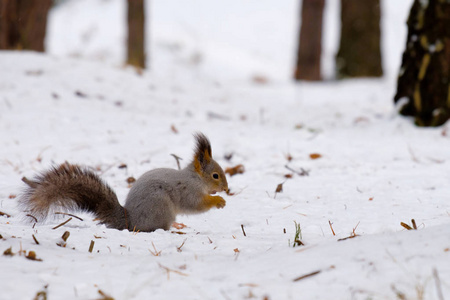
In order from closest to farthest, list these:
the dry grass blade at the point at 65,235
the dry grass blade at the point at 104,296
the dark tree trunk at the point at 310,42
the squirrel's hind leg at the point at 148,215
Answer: the dry grass blade at the point at 104,296 → the dry grass blade at the point at 65,235 → the squirrel's hind leg at the point at 148,215 → the dark tree trunk at the point at 310,42

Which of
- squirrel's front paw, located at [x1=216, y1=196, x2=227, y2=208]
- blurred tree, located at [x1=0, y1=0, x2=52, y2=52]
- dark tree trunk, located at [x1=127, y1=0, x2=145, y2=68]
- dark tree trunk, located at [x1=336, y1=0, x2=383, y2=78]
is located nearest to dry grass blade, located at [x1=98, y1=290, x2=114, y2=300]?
squirrel's front paw, located at [x1=216, y1=196, x2=227, y2=208]

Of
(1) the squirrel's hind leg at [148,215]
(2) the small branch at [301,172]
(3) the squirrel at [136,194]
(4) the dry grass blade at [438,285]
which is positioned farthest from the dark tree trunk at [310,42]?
(4) the dry grass blade at [438,285]

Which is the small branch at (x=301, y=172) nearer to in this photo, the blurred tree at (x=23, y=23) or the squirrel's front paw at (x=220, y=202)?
the squirrel's front paw at (x=220, y=202)

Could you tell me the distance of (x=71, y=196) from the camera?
95.3 inches

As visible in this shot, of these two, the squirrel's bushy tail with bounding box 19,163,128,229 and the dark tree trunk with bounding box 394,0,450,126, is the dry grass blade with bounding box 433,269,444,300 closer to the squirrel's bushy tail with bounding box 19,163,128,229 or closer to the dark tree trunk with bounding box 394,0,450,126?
the squirrel's bushy tail with bounding box 19,163,128,229

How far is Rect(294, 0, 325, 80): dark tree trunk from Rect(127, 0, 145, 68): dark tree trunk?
10.4ft

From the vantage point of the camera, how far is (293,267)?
170 centimetres

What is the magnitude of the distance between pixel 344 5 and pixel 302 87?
1931 mm

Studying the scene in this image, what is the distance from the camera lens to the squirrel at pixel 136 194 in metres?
2.36

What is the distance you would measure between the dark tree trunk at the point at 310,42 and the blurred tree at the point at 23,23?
5.06m

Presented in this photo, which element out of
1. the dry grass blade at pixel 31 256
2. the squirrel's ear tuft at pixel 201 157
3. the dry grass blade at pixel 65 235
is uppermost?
the squirrel's ear tuft at pixel 201 157

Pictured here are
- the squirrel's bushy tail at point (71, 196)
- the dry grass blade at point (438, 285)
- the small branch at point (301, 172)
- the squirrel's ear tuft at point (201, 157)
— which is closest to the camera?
the dry grass blade at point (438, 285)

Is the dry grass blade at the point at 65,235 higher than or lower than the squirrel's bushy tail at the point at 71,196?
lower

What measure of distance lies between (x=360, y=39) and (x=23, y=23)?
6210mm
